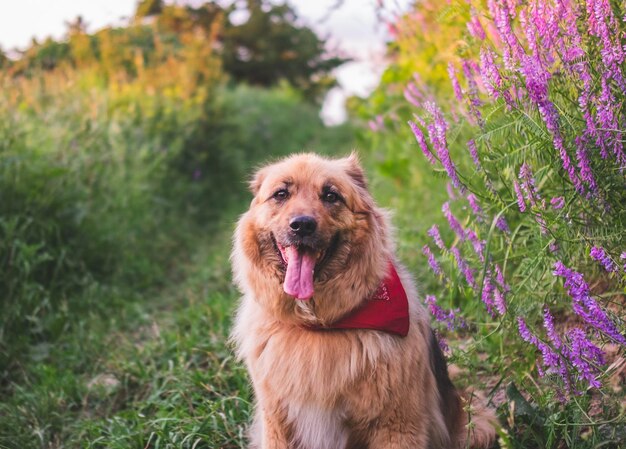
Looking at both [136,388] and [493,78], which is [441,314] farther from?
[136,388]

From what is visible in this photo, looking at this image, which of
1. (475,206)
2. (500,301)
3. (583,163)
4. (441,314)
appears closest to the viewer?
(583,163)

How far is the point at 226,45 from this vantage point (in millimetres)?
26625

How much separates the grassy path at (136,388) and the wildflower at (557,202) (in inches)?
85.7

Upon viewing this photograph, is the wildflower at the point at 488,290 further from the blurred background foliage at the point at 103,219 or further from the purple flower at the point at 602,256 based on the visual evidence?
the blurred background foliage at the point at 103,219

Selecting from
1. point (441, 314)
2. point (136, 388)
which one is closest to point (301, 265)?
point (441, 314)

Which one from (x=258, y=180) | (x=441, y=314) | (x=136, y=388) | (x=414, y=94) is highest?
(x=414, y=94)

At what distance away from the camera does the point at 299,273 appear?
3010 millimetres

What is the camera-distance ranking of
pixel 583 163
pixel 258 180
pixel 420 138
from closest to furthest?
pixel 583 163, pixel 420 138, pixel 258 180

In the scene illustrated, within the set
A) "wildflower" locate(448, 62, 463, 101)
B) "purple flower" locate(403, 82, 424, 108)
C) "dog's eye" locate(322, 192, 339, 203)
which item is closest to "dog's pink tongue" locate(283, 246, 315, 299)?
"dog's eye" locate(322, 192, 339, 203)

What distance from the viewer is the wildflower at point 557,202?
2.84 m

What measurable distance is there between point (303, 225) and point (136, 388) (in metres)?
2.12

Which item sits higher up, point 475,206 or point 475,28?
point 475,28

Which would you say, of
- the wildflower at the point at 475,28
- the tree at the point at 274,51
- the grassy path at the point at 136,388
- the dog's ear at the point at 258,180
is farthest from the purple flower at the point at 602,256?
the tree at the point at 274,51

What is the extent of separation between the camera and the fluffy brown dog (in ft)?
9.39
